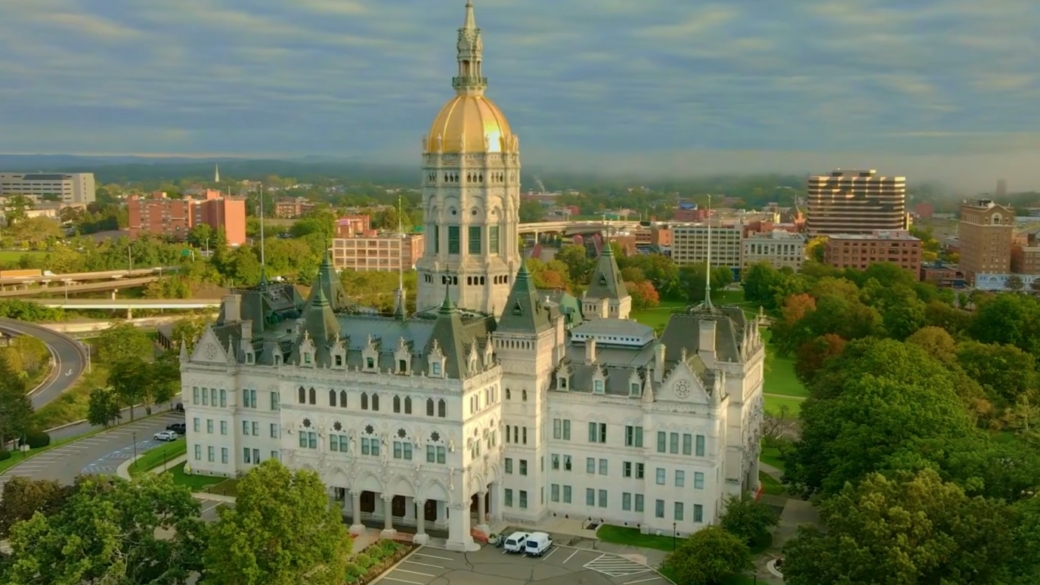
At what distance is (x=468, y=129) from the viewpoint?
91938 mm

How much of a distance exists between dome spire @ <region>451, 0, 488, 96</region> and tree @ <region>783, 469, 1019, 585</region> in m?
52.6

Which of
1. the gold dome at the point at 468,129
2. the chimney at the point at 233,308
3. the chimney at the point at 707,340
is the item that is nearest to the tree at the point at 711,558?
the chimney at the point at 707,340

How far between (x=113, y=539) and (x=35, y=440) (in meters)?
52.9

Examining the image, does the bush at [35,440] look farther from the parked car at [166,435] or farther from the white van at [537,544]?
the white van at [537,544]

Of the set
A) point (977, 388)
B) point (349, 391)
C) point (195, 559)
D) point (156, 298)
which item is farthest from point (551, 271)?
point (195, 559)

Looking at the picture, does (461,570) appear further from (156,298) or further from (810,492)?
(156,298)

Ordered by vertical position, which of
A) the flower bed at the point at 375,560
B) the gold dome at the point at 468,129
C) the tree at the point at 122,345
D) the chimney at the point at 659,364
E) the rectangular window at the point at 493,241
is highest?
the gold dome at the point at 468,129

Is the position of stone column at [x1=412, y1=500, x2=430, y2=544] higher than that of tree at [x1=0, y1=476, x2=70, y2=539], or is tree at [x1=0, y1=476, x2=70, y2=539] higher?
tree at [x1=0, y1=476, x2=70, y2=539]

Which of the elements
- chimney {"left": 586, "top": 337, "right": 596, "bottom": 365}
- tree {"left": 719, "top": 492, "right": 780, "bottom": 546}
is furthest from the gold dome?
tree {"left": 719, "top": 492, "right": 780, "bottom": 546}

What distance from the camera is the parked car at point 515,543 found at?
74.5 meters

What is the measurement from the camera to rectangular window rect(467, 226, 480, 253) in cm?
9231

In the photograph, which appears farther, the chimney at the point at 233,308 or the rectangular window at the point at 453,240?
the chimney at the point at 233,308

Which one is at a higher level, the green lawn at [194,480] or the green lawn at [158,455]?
the green lawn at [158,455]

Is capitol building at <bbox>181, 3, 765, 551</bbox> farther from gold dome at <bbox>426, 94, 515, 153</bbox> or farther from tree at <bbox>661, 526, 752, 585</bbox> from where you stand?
tree at <bbox>661, 526, 752, 585</bbox>
